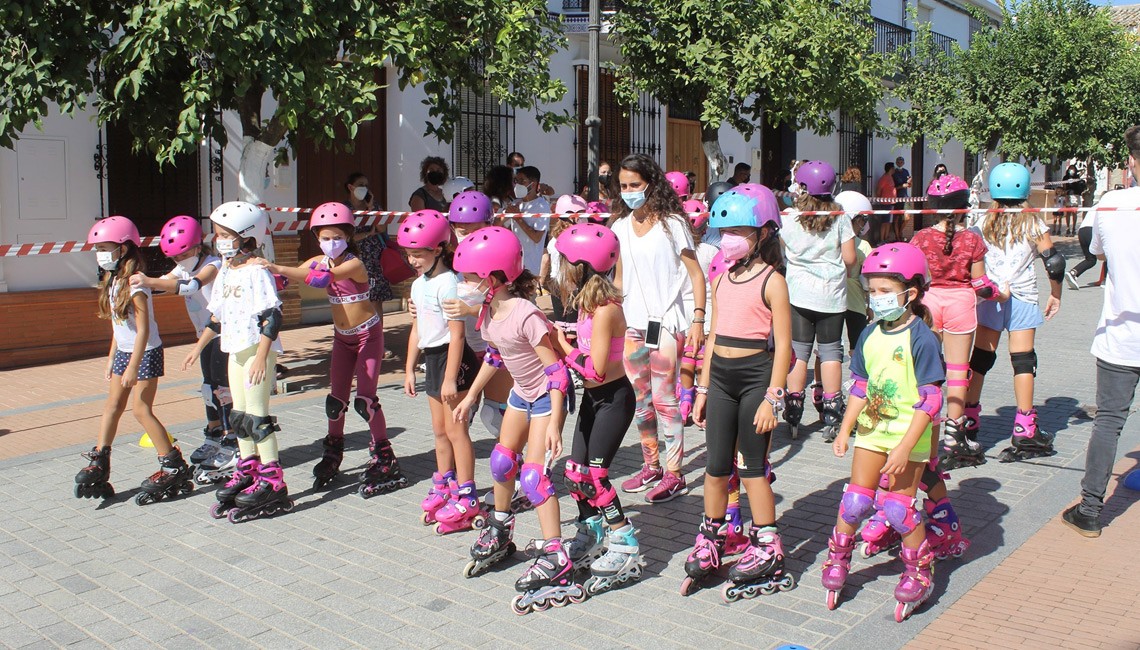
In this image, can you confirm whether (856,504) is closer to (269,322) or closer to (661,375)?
(661,375)

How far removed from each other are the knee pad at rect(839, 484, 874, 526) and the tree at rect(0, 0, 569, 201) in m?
5.11

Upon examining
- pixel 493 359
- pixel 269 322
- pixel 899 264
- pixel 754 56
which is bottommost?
pixel 493 359

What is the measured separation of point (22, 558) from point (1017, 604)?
15.0ft

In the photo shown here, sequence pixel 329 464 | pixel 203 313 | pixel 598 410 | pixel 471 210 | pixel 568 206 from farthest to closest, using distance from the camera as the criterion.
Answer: pixel 568 206
pixel 203 313
pixel 329 464
pixel 471 210
pixel 598 410

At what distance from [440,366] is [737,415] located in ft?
5.67

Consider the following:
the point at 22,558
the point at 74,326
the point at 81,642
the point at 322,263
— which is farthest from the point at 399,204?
the point at 81,642

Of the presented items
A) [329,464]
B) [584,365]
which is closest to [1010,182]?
[584,365]

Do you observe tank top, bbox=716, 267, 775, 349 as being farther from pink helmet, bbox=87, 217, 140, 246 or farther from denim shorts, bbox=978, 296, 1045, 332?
pink helmet, bbox=87, 217, 140, 246

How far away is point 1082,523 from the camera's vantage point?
5.49 meters

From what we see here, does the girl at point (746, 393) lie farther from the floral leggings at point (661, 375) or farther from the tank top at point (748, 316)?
the floral leggings at point (661, 375)

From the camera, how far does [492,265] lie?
480 cm

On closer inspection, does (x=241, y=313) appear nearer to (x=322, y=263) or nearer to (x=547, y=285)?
(x=322, y=263)

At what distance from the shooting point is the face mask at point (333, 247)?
6.20m

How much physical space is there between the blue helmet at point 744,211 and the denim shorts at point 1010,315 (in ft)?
9.56
